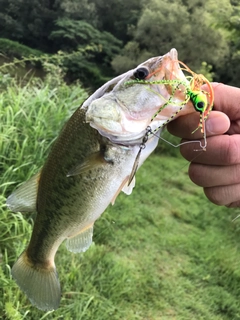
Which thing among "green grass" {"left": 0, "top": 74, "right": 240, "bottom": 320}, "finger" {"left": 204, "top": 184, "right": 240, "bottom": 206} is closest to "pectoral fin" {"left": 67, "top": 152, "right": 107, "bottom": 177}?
"finger" {"left": 204, "top": 184, "right": 240, "bottom": 206}

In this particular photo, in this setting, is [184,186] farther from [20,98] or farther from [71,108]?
[20,98]

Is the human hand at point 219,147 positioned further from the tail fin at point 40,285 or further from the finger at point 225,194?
the tail fin at point 40,285

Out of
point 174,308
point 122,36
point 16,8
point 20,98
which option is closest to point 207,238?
point 174,308

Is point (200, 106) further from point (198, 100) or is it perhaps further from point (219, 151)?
point (219, 151)

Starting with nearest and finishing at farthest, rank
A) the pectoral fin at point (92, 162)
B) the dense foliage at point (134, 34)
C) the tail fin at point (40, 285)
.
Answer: the pectoral fin at point (92, 162)
the tail fin at point (40, 285)
the dense foliage at point (134, 34)

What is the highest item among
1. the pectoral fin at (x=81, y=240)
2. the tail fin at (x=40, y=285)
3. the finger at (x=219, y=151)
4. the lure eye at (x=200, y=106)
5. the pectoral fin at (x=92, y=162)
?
the lure eye at (x=200, y=106)

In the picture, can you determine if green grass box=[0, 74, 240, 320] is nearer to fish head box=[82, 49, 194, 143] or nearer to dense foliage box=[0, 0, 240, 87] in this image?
fish head box=[82, 49, 194, 143]

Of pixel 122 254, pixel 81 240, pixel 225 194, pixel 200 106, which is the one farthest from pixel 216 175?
pixel 122 254

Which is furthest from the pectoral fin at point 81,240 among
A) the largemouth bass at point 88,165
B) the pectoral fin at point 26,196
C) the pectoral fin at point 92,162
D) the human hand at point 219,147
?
the human hand at point 219,147
